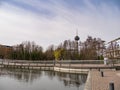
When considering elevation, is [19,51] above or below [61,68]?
above

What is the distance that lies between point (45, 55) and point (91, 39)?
18.7m

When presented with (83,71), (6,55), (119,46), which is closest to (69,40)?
(6,55)

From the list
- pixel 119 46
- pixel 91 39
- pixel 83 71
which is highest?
pixel 91 39

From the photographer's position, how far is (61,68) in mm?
42125

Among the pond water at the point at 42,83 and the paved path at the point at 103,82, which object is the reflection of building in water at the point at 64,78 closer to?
the pond water at the point at 42,83

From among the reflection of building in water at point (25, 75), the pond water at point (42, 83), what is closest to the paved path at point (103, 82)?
the pond water at point (42, 83)

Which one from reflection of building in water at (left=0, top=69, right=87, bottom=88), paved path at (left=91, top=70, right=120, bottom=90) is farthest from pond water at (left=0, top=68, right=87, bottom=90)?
paved path at (left=91, top=70, right=120, bottom=90)

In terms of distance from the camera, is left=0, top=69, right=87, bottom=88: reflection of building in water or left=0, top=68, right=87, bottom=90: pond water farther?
left=0, top=69, right=87, bottom=88: reflection of building in water

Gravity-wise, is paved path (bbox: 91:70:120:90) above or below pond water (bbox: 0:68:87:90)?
above

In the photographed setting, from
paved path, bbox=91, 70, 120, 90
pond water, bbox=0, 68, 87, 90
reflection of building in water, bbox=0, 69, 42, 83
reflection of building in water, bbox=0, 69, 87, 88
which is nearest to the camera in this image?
paved path, bbox=91, 70, 120, 90

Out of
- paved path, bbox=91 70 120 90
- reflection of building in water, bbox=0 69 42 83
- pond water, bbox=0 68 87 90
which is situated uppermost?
paved path, bbox=91 70 120 90

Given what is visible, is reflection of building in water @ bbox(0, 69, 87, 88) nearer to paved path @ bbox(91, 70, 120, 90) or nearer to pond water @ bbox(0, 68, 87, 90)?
pond water @ bbox(0, 68, 87, 90)

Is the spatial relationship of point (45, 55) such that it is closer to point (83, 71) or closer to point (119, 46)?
point (83, 71)

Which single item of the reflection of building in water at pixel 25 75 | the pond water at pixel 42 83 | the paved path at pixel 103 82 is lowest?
the pond water at pixel 42 83
